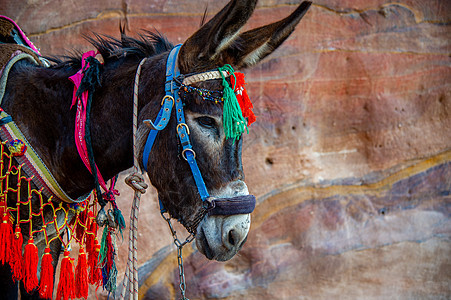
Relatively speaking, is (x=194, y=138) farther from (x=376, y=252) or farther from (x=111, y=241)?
(x=376, y=252)

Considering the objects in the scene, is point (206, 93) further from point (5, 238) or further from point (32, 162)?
point (5, 238)

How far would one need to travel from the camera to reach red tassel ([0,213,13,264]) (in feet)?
5.75

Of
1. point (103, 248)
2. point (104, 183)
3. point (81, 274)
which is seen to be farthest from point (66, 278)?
point (104, 183)

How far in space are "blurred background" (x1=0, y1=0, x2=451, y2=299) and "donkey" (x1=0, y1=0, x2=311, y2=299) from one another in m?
1.37

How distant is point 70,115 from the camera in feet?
5.99

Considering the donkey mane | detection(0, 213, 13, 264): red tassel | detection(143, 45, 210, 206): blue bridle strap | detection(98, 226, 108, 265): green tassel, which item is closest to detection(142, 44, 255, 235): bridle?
detection(143, 45, 210, 206): blue bridle strap

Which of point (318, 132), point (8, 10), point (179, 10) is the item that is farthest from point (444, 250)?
point (8, 10)

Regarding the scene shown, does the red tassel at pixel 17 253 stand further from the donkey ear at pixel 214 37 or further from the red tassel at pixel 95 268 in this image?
the donkey ear at pixel 214 37

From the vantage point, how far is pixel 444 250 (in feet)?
12.5

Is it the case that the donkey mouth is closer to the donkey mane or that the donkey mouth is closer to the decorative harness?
the decorative harness

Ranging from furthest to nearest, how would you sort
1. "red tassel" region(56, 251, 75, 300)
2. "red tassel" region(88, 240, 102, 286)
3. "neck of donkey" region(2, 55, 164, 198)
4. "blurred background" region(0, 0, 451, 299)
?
"blurred background" region(0, 0, 451, 299) < "red tassel" region(88, 240, 102, 286) < "red tassel" region(56, 251, 75, 300) < "neck of donkey" region(2, 55, 164, 198)

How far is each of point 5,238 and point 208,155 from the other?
94cm

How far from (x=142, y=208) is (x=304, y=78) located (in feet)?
5.50

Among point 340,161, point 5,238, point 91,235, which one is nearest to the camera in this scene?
→ point 5,238
